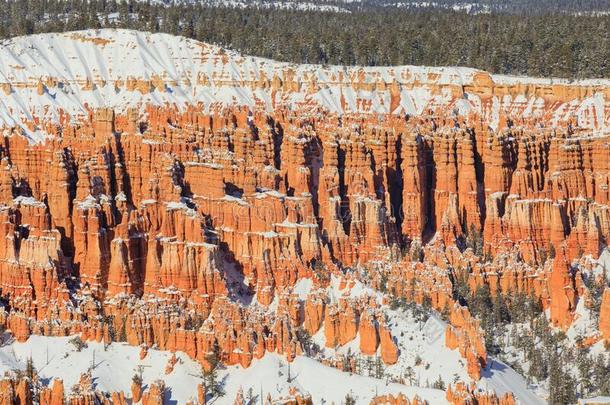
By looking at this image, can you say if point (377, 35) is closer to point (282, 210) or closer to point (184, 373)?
point (282, 210)

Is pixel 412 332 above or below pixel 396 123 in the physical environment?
below

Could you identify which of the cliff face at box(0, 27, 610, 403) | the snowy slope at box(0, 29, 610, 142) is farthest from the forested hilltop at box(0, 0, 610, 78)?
the cliff face at box(0, 27, 610, 403)

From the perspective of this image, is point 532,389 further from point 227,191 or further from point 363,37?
point 363,37

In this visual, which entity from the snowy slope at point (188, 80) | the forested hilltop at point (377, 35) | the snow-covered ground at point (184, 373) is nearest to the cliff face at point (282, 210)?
the snowy slope at point (188, 80)

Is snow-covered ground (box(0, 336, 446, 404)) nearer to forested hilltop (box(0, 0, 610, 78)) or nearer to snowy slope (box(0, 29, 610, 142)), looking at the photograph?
snowy slope (box(0, 29, 610, 142))

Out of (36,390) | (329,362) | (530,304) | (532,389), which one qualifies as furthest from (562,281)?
(36,390)

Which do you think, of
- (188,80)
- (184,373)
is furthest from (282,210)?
(188,80)

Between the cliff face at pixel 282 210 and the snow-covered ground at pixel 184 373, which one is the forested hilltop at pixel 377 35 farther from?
the snow-covered ground at pixel 184 373

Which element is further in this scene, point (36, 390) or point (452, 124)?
point (452, 124)
